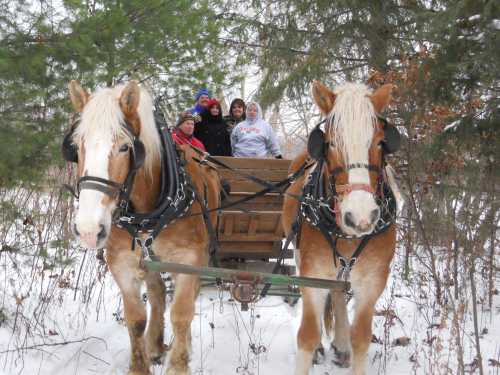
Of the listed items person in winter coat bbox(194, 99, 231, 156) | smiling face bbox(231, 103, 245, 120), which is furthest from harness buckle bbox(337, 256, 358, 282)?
smiling face bbox(231, 103, 245, 120)

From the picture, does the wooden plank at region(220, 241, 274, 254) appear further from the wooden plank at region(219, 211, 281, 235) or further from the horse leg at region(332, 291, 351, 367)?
the horse leg at region(332, 291, 351, 367)

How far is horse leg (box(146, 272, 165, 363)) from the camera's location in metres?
4.19

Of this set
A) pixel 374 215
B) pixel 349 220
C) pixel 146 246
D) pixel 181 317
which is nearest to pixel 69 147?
pixel 146 246

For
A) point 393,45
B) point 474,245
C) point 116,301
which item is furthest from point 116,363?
point 393,45

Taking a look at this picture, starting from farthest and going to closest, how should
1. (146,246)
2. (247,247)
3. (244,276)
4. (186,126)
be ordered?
(247,247) < (186,126) < (146,246) < (244,276)

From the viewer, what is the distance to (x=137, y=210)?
11.0 feet

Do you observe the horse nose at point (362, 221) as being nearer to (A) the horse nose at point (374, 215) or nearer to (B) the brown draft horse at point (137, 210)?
(A) the horse nose at point (374, 215)

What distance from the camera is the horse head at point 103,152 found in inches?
101

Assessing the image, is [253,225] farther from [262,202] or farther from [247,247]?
[247,247]

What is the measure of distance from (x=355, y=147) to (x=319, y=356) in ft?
7.02

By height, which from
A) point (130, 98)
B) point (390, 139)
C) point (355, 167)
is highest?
point (130, 98)

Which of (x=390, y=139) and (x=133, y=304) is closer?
(x=390, y=139)

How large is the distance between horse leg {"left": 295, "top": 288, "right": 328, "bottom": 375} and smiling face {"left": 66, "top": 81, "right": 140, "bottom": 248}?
4.29 ft

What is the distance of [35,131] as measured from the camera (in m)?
3.90
